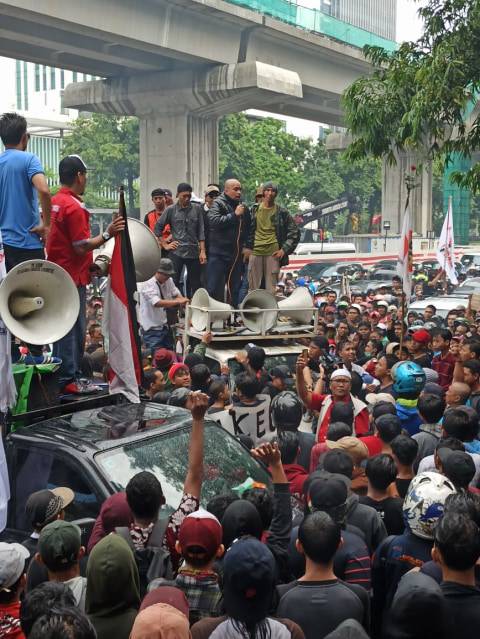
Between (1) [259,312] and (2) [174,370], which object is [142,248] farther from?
(1) [259,312]

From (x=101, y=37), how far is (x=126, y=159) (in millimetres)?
39710

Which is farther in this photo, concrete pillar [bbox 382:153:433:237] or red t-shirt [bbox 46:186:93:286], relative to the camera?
concrete pillar [bbox 382:153:433:237]

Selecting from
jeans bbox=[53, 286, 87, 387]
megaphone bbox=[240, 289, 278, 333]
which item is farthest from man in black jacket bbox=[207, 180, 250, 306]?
jeans bbox=[53, 286, 87, 387]

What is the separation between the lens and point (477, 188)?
11734 millimetres

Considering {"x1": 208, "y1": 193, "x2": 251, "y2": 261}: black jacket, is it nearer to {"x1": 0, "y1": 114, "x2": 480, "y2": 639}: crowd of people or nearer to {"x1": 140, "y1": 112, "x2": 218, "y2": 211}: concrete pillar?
{"x1": 0, "y1": 114, "x2": 480, "y2": 639}: crowd of people

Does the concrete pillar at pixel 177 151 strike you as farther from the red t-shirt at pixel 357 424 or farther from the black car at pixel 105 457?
the black car at pixel 105 457

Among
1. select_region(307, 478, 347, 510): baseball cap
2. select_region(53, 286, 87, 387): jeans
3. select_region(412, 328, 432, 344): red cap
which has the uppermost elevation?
select_region(53, 286, 87, 387): jeans

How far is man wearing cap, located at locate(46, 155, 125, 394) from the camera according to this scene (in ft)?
20.4

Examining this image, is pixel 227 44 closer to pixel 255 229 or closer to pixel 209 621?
pixel 255 229

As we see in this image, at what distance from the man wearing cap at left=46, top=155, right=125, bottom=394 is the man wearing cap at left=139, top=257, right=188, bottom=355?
135 inches

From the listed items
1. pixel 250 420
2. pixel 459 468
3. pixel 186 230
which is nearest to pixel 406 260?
pixel 186 230

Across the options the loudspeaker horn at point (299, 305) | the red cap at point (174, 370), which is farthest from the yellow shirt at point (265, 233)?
the red cap at point (174, 370)

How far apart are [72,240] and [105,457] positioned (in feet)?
6.33

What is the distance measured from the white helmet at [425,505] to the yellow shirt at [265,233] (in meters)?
7.06
